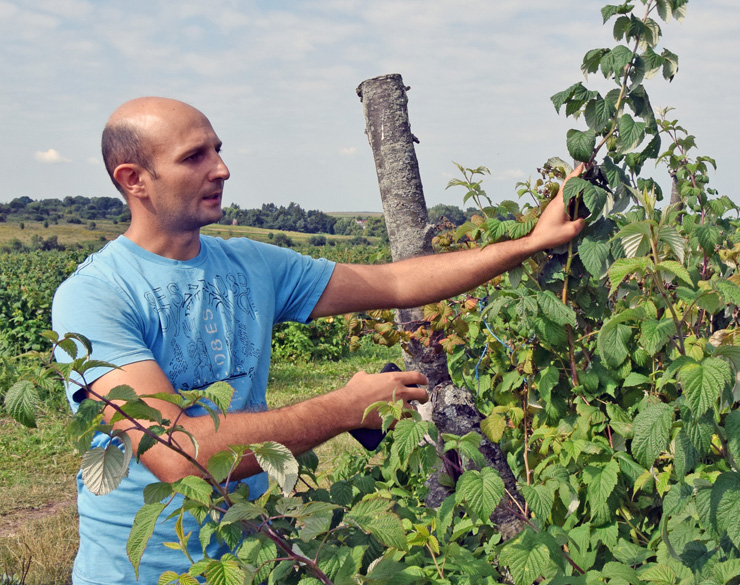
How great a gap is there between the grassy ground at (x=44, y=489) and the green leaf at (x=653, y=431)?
1.92m

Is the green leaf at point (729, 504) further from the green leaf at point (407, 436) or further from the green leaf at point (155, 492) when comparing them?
the green leaf at point (155, 492)

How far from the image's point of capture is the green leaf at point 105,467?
3.75 feet

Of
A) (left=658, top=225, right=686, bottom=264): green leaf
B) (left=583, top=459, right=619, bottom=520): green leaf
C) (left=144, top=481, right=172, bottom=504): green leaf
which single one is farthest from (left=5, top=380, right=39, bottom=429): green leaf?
(left=583, top=459, right=619, bottom=520): green leaf

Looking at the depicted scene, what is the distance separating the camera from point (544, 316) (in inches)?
84.2

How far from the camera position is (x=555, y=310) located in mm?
2008

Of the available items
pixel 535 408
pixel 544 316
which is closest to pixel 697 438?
pixel 544 316

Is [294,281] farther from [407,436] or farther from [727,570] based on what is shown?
[727,570]

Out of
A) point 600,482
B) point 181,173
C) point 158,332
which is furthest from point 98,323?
point 600,482

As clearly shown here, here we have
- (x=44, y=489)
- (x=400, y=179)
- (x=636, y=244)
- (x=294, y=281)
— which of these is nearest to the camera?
(x=636, y=244)

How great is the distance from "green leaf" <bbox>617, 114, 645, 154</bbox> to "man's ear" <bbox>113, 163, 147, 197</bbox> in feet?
4.96

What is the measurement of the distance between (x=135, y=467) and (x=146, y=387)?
1.25ft

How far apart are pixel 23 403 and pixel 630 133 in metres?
1.71

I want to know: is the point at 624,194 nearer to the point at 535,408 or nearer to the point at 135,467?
the point at 535,408

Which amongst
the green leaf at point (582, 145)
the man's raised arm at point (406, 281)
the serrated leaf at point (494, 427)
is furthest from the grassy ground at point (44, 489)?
the green leaf at point (582, 145)
